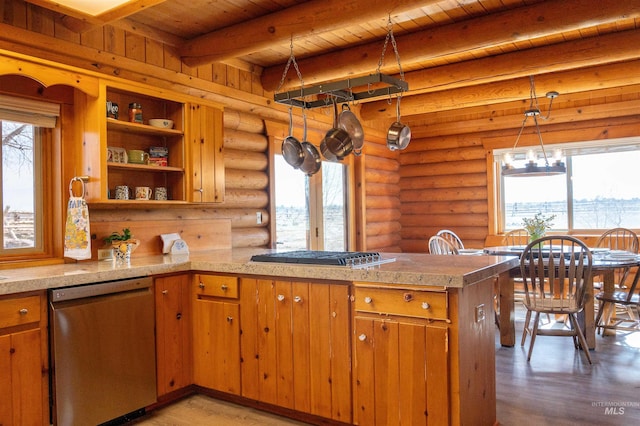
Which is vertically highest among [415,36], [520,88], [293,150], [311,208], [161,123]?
[415,36]

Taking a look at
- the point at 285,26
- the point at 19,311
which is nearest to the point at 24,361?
the point at 19,311

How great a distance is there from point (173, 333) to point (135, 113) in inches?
64.1

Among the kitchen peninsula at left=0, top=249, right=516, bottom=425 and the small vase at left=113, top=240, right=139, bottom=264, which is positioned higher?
the small vase at left=113, top=240, right=139, bottom=264

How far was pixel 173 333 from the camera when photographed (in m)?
3.28

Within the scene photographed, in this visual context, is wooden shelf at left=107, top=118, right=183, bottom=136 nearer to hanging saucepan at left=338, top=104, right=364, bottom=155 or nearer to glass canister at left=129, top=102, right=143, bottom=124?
glass canister at left=129, top=102, right=143, bottom=124

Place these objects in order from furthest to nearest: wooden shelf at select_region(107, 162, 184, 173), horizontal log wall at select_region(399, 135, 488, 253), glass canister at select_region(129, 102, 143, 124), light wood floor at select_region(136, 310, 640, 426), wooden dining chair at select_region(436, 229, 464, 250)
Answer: horizontal log wall at select_region(399, 135, 488, 253)
wooden dining chair at select_region(436, 229, 464, 250)
glass canister at select_region(129, 102, 143, 124)
wooden shelf at select_region(107, 162, 184, 173)
light wood floor at select_region(136, 310, 640, 426)

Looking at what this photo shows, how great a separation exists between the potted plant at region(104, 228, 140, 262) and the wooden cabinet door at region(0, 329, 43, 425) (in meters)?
0.89

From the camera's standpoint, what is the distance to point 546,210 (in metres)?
6.89

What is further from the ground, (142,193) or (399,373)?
(142,193)

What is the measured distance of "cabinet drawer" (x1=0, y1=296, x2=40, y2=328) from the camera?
2.46 m

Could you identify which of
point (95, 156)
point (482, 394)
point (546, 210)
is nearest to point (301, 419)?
point (482, 394)

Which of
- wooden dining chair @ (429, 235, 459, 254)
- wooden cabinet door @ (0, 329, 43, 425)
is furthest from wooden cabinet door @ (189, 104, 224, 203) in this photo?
wooden dining chair @ (429, 235, 459, 254)

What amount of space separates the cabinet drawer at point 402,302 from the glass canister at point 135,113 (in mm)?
2138

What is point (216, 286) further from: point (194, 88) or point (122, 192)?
point (194, 88)
